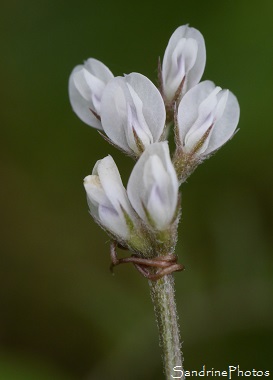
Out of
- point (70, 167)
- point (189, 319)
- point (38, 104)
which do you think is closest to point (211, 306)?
point (189, 319)

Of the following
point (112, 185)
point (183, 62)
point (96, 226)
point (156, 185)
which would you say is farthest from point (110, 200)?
point (96, 226)

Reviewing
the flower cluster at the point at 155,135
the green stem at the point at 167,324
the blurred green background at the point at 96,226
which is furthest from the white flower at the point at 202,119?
the blurred green background at the point at 96,226

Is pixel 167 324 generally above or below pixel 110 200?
below

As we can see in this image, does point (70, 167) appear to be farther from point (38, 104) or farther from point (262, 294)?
point (262, 294)

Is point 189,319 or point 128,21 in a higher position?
point 128,21

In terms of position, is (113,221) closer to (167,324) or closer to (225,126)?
(167,324)

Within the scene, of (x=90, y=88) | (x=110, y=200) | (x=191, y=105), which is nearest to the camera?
(x=110, y=200)

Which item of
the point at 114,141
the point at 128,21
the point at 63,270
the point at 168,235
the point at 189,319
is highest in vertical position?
the point at 128,21
